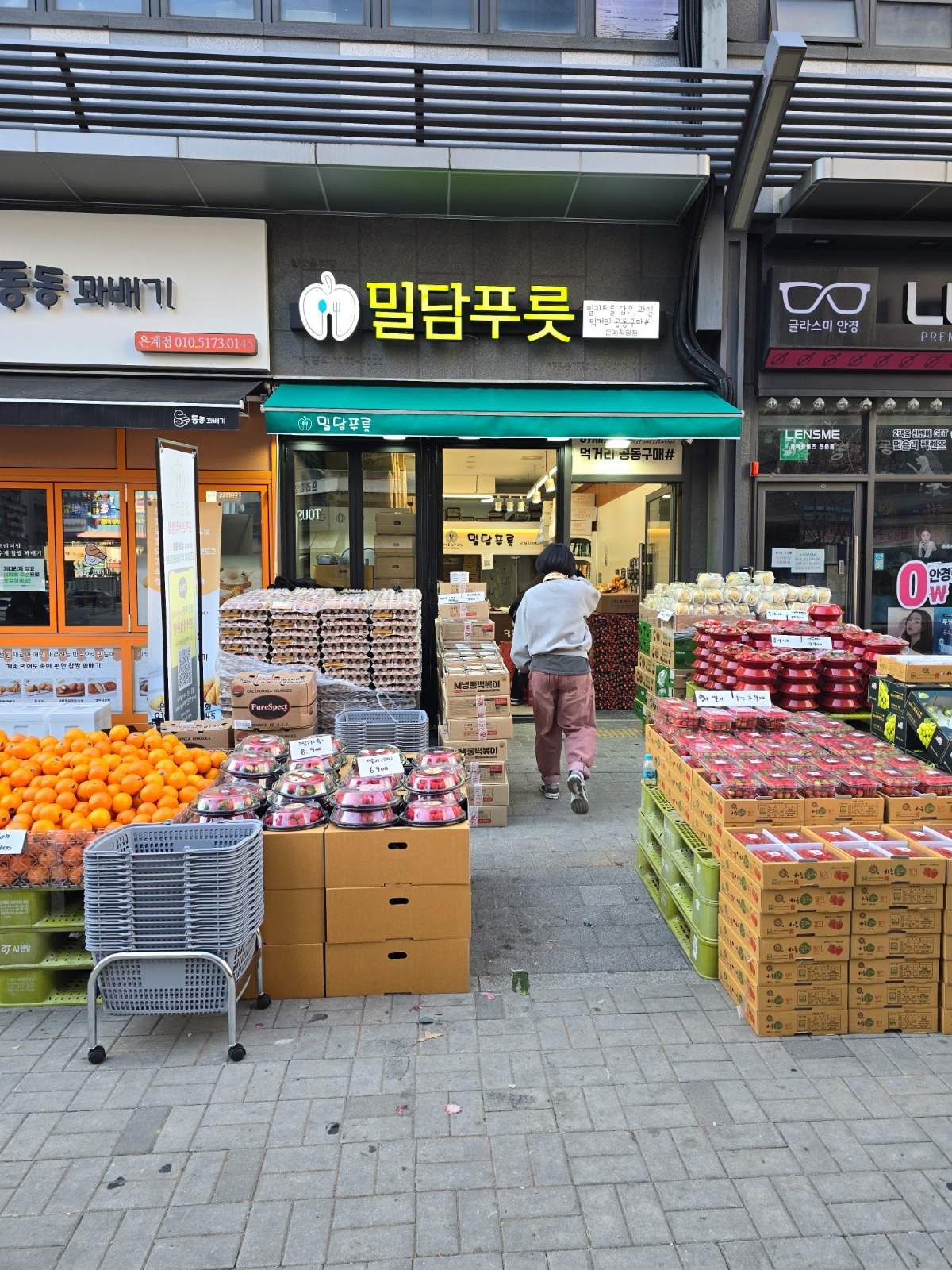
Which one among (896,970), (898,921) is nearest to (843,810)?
(898,921)

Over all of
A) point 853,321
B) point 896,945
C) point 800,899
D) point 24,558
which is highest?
point 853,321

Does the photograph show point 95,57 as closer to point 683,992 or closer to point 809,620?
point 809,620

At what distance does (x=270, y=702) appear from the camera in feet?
21.4

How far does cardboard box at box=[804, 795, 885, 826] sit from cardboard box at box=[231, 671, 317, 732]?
3860mm

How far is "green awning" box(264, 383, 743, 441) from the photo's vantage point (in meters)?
8.82

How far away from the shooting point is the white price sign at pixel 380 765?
442 centimetres

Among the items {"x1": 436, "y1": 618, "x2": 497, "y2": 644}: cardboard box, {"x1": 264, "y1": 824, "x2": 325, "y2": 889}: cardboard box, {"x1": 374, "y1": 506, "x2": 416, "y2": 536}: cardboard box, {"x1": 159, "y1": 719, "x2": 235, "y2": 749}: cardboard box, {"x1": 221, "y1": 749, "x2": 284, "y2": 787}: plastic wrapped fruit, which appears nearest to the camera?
{"x1": 264, "y1": 824, "x2": 325, "y2": 889}: cardboard box

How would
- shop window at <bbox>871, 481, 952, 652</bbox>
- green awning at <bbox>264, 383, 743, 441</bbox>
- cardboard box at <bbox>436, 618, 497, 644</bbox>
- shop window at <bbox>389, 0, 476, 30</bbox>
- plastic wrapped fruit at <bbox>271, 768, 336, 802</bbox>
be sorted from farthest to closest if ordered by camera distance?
1. shop window at <bbox>871, 481, 952, 652</bbox>
2. shop window at <bbox>389, 0, 476, 30</bbox>
3. green awning at <bbox>264, 383, 743, 441</bbox>
4. cardboard box at <bbox>436, 618, 497, 644</bbox>
5. plastic wrapped fruit at <bbox>271, 768, 336, 802</bbox>

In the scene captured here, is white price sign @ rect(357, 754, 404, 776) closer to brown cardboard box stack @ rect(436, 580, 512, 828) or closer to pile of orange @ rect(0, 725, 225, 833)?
pile of orange @ rect(0, 725, 225, 833)

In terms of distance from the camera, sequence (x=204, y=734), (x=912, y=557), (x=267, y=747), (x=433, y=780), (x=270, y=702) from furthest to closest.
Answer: (x=912, y=557), (x=270, y=702), (x=204, y=734), (x=267, y=747), (x=433, y=780)

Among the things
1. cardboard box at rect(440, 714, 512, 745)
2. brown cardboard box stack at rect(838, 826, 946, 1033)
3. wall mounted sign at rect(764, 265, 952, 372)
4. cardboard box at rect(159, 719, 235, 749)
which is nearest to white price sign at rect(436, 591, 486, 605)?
cardboard box at rect(440, 714, 512, 745)

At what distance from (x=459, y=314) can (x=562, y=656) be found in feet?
15.6

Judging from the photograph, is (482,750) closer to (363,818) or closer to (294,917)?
(363,818)

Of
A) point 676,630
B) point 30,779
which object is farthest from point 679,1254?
point 676,630
